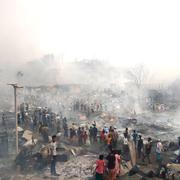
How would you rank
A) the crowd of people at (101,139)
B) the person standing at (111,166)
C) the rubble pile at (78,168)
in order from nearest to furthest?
the person standing at (111,166), the crowd of people at (101,139), the rubble pile at (78,168)

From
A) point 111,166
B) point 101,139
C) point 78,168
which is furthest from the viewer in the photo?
point 101,139

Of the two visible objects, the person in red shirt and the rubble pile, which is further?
the rubble pile

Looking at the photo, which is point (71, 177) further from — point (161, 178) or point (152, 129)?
point (152, 129)

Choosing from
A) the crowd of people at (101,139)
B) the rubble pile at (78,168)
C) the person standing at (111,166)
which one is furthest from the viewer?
the rubble pile at (78,168)

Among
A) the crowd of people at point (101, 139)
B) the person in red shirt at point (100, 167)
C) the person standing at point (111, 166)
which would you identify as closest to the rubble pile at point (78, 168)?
the crowd of people at point (101, 139)

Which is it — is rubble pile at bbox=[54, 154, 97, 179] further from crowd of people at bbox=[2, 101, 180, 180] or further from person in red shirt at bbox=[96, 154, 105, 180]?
person in red shirt at bbox=[96, 154, 105, 180]

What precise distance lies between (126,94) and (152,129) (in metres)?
2.76

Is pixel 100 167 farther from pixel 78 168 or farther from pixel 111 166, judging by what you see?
pixel 78 168

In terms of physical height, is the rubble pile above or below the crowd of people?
below

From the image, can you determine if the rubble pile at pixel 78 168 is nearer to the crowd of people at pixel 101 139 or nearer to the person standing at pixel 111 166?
the crowd of people at pixel 101 139

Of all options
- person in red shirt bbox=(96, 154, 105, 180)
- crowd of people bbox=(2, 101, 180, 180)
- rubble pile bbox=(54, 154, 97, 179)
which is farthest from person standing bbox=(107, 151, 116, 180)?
rubble pile bbox=(54, 154, 97, 179)

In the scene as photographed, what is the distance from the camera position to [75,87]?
16.9 metres

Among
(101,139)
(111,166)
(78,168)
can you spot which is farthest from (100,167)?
(101,139)

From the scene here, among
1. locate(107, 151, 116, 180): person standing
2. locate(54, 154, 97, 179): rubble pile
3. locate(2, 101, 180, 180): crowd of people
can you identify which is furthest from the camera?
locate(54, 154, 97, 179): rubble pile
